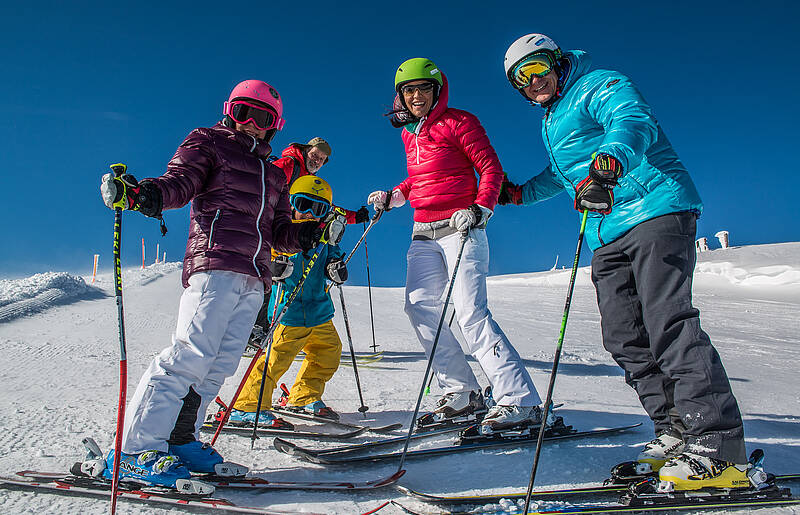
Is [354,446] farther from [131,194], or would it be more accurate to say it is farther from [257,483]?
[131,194]

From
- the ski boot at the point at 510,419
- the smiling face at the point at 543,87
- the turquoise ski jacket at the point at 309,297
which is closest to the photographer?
the smiling face at the point at 543,87

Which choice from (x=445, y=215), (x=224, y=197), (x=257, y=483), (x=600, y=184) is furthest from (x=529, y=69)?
(x=257, y=483)

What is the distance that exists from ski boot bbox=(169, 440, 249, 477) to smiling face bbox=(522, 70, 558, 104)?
2.69m

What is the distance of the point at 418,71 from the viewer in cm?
364

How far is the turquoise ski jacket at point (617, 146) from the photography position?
7.47 ft

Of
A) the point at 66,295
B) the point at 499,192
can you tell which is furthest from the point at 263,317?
the point at 66,295

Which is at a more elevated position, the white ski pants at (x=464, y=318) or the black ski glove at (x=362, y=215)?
the black ski glove at (x=362, y=215)

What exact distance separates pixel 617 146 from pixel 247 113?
6.59 feet

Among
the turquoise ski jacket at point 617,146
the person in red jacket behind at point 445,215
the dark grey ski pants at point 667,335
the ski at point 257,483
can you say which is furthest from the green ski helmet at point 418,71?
the ski at point 257,483

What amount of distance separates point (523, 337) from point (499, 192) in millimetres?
5351

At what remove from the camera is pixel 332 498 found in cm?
215

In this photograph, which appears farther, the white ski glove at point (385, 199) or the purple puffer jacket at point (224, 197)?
the white ski glove at point (385, 199)

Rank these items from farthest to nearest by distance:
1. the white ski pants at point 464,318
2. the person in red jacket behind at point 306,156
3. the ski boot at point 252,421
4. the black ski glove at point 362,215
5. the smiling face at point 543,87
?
the person in red jacket behind at point 306,156 < the black ski glove at point 362,215 < the ski boot at point 252,421 < the white ski pants at point 464,318 < the smiling face at point 543,87

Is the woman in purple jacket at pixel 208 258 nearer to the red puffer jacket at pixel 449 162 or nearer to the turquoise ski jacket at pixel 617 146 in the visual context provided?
the red puffer jacket at pixel 449 162
